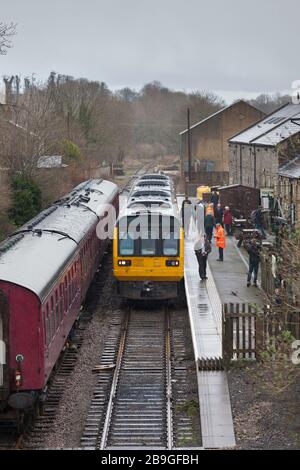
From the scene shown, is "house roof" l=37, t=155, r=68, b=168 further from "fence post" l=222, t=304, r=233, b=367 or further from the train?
"fence post" l=222, t=304, r=233, b=367

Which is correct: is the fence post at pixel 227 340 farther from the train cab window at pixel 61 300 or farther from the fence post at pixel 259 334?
the train cab window at pixel 61 300

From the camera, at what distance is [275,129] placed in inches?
1471

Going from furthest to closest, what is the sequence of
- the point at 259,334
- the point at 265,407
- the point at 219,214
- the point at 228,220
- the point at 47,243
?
the point at 219,214
the point at 228,220
the point at 47,243
the point at 259,334
the point at 265,407

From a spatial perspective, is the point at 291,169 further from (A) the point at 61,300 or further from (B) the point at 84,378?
(A) the point at 61,300

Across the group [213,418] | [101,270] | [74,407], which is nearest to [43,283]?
[74,407]

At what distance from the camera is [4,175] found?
33312mm

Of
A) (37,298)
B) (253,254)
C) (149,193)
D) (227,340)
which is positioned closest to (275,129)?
(149,193)

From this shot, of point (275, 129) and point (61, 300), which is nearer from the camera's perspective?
point (61, 300)

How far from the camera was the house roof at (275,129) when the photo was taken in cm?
3432

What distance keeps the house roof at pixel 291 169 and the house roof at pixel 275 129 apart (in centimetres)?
95

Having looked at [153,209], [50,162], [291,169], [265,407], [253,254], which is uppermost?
[50,162]

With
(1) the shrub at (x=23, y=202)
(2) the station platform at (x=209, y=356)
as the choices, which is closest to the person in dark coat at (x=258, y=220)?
(2) the station platform at (x=209, y=356)

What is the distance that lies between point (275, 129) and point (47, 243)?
71.5 ft

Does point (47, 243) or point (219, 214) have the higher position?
point (47, 243)
